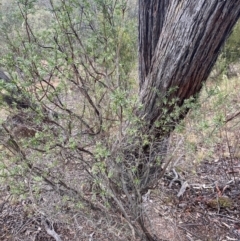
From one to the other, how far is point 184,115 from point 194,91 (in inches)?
7.5

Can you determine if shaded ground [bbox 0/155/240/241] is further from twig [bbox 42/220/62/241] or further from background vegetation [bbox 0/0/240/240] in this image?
background vegetation [bbox 0/0/240/240]

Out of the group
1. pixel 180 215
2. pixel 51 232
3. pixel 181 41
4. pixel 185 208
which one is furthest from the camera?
pixel 185 208

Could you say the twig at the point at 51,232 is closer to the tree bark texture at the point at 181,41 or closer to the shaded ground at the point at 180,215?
the shaded ground at the point at 180,215

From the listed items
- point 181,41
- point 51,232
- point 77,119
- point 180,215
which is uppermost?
point 181,41

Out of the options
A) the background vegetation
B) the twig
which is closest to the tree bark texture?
the background vegetation

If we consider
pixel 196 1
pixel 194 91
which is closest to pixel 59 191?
pixel 194 91

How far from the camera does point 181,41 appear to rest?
1.82 meters

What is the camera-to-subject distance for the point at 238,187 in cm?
321

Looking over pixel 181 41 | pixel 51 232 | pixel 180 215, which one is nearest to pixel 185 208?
pixel 180 215

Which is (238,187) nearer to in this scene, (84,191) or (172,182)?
(172,182)

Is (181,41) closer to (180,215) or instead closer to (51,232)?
(180,215)

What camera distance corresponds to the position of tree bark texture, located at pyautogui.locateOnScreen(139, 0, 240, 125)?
1.68m

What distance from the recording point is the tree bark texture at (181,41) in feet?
5.50

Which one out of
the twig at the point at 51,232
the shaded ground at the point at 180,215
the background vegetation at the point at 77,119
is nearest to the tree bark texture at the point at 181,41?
the background vegetation at the point at 77,119
